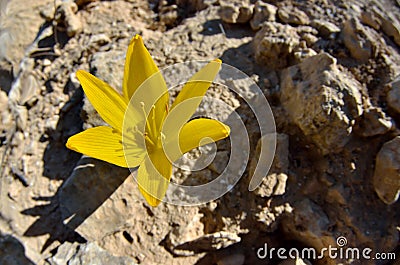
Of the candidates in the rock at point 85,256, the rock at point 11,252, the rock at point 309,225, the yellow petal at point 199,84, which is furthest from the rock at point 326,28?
the rock at point 11,252

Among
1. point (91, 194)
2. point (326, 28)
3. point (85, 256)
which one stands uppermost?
point (326, 28)

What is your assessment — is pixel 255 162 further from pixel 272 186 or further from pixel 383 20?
pixel 383 20

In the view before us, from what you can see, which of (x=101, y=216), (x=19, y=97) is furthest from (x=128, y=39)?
(x=101, y=216)

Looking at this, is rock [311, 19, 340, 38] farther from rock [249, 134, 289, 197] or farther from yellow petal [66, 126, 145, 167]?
yellow petal [66, 126, 145, 167]

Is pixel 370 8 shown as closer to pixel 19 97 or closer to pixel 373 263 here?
pixel 373 263

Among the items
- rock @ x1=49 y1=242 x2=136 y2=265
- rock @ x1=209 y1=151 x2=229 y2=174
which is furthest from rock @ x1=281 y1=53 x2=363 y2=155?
rock @ x1=49 y1=242 x2=136 y2=265

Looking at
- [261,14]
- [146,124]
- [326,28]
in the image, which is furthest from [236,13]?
[146,124]
